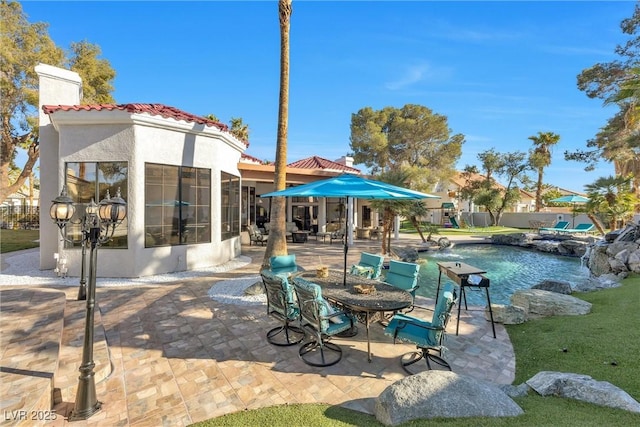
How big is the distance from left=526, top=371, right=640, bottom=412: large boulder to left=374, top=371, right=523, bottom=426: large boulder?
770mm

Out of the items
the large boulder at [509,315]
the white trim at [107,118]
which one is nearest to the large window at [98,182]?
the white trim at [107,118]

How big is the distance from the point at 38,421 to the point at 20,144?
86.1 feet

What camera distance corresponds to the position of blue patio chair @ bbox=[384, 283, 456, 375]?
4.12 m

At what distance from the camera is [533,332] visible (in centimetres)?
567

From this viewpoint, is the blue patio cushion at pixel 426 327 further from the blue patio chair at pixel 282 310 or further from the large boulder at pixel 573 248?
the large boulder at pixel 573 248

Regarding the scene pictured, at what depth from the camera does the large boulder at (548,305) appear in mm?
6559

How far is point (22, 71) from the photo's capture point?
60.4 ft

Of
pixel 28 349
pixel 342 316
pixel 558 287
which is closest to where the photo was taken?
pixel 28 349

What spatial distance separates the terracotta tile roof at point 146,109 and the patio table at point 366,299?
7333mm

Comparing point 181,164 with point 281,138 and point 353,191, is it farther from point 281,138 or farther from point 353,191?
point 353,191

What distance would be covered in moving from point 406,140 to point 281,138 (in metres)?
25.8

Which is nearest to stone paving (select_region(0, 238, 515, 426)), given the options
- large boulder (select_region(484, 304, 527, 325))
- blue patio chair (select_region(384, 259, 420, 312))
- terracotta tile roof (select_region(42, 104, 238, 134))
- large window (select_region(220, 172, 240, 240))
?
large boulder (select_region(484, 304, 527, 325))

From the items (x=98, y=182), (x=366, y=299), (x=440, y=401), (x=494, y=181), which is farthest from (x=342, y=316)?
(x=494, y=181)

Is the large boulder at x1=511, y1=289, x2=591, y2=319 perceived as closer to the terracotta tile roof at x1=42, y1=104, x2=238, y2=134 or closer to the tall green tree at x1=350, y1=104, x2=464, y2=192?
the terracotta tile roof at x1=42, y1=104, x2=238, y2=134
